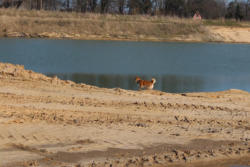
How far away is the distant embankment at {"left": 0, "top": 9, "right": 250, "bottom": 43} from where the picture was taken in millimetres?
48031

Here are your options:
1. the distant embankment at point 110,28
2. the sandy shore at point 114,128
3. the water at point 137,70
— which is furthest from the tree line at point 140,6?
the sandy shore at point 114,128

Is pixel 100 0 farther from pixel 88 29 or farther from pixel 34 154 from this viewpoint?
pixel 34 154

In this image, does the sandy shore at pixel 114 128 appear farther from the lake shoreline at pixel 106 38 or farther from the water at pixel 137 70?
the lake shoreline at pixel 106 38

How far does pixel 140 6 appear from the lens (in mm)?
72938

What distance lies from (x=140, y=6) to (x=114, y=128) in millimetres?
65823

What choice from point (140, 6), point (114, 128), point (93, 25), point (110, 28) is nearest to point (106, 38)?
point (110, 28)

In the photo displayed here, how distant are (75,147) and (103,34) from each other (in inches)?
1665

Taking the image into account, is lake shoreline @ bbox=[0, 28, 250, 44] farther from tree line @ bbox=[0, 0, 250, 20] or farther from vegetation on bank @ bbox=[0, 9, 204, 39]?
tree line @ bbox=[0, 0, 250, 20]

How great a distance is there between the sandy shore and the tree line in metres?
60.8

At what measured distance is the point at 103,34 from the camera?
161 ft

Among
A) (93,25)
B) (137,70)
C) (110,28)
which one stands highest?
(93,25)

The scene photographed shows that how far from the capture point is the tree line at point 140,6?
238 feet

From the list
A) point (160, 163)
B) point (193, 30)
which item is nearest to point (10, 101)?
point (160, 163)

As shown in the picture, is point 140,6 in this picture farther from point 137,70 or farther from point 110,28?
point 137,70
